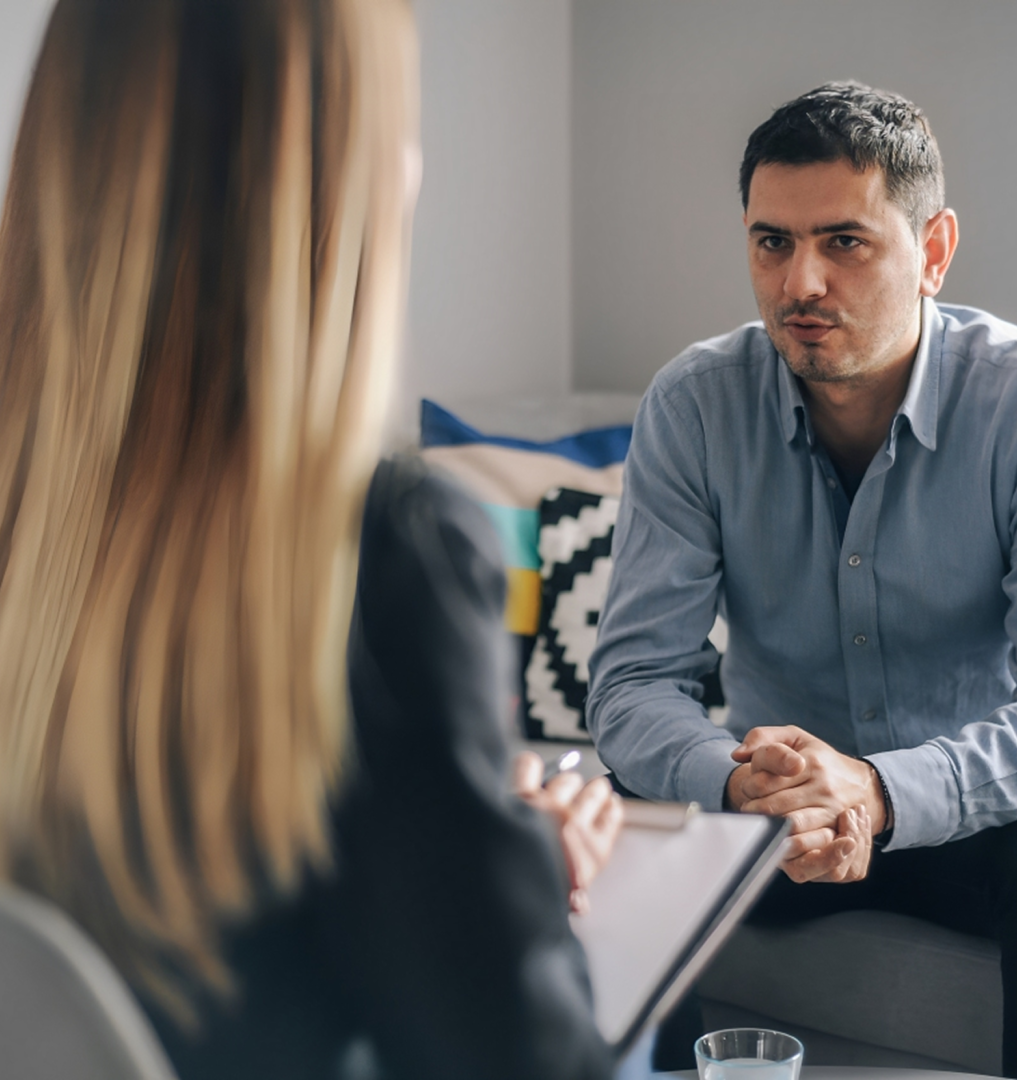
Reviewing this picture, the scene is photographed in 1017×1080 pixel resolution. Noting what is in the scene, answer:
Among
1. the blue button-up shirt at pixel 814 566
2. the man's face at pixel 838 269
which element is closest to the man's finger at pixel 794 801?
the blue button-up shirt at pixel 814 566

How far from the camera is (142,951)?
1.41 feet

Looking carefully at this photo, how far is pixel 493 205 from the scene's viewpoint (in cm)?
218

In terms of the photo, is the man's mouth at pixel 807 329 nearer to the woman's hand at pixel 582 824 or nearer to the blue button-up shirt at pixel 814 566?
the blue button-up shirt at pixel 814 566

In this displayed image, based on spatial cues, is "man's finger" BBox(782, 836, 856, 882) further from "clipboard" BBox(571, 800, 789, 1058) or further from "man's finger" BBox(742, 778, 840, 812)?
"clipboard" BBox(571, 800, 789, 1058)

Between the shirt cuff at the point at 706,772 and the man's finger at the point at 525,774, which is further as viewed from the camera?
the shirt cuff at the point at 706,772

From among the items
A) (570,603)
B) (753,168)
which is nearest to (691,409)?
(753,168)

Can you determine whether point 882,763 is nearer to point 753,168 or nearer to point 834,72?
point 753,168

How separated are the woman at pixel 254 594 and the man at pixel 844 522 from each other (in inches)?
30.6

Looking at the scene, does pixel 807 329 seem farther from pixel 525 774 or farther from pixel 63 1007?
pixel 63 1007

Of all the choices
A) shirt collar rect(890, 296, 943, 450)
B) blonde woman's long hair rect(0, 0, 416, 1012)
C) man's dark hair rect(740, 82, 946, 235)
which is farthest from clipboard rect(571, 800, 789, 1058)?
man's dark hair rect(740, 82, 946, 235)

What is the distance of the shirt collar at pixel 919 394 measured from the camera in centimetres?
128

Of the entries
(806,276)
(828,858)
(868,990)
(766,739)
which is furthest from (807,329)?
(868,990)

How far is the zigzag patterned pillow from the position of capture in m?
1.72

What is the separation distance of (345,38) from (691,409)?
3.26ft
